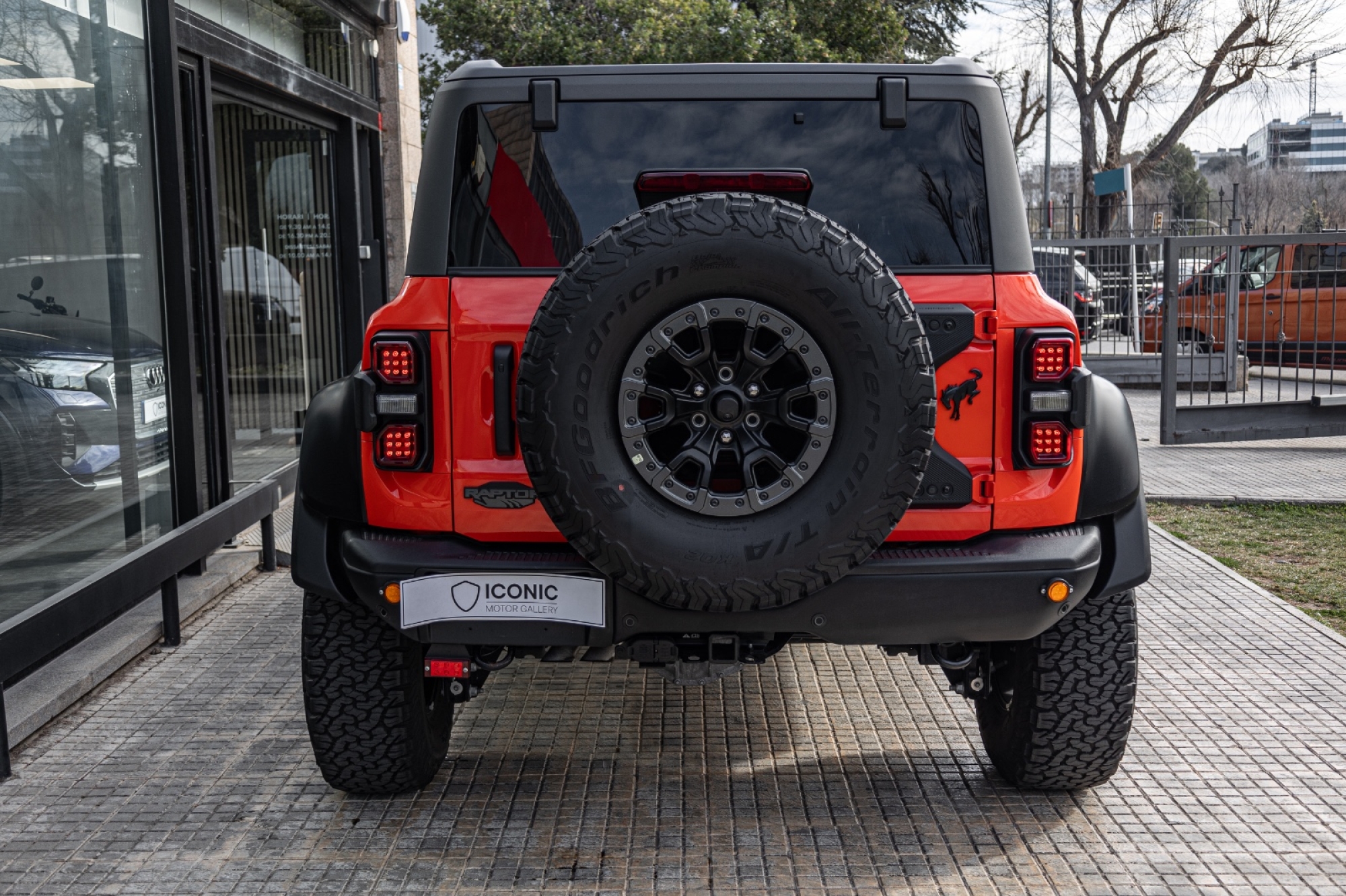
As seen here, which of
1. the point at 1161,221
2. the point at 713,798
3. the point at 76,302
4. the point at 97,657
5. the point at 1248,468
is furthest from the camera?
the point at 1161,221

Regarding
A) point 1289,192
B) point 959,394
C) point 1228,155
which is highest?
point 1228,155

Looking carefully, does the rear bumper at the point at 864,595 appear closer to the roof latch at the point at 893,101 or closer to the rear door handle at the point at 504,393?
the rear door handle at the point at 504,393

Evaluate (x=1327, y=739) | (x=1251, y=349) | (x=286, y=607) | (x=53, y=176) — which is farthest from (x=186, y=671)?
(x=1251, y=349)

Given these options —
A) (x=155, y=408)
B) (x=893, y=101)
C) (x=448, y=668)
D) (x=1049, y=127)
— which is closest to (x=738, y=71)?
(x=893, y=101)

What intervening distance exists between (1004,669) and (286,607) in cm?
359

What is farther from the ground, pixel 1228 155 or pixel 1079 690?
pixel 1228 155

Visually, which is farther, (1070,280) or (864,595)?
(1070,280)

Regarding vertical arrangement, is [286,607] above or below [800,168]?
below

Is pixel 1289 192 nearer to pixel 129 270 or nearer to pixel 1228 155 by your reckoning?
pixel 1228 155

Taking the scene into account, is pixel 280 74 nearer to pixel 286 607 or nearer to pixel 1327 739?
pixel 286 607

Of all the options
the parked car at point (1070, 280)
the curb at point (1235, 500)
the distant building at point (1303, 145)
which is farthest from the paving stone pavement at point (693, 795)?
the distant building at point (1303, 145)

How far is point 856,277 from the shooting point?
2902 mm

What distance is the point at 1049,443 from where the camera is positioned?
325cm

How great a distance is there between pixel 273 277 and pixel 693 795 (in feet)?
21.2
